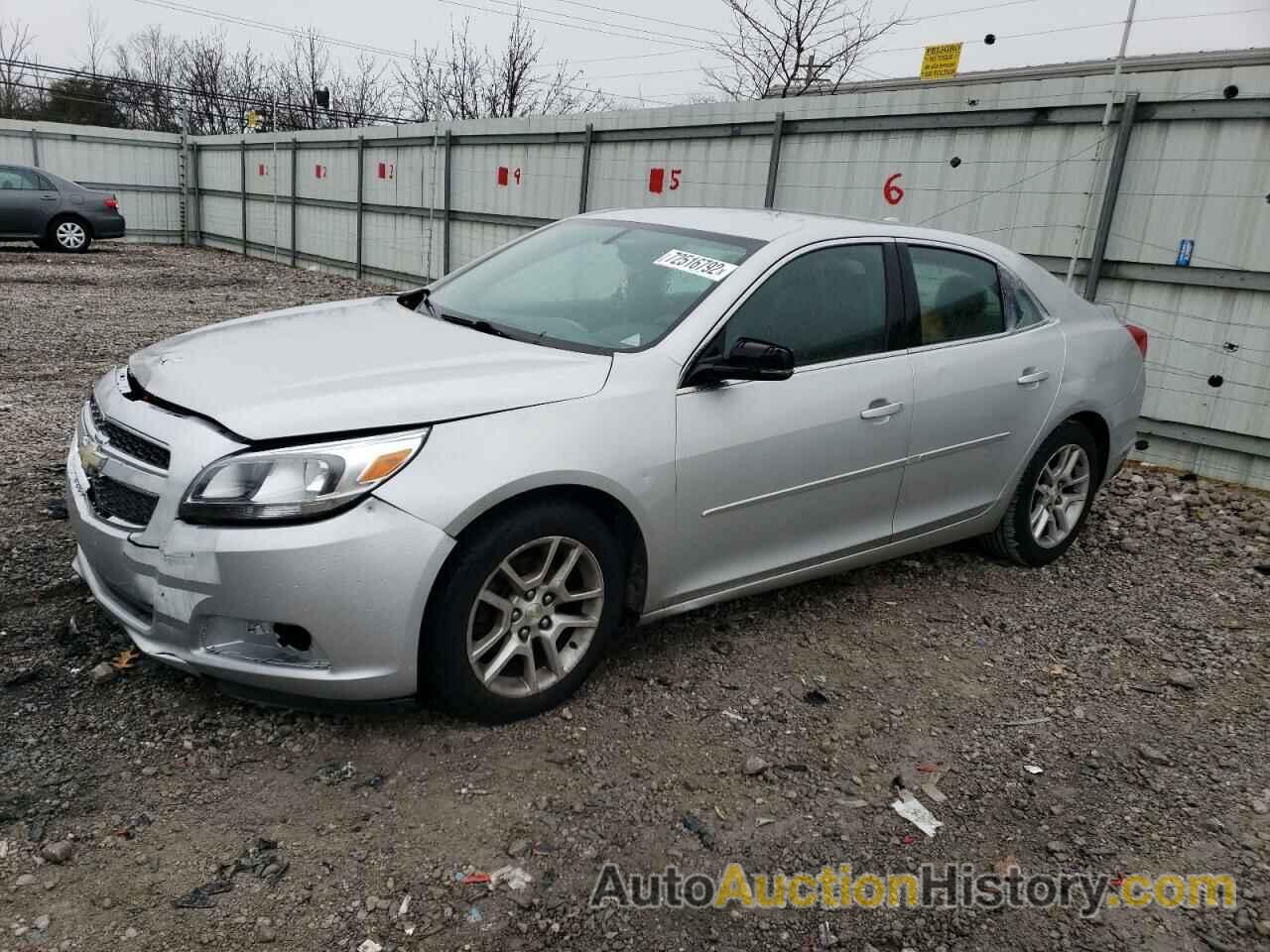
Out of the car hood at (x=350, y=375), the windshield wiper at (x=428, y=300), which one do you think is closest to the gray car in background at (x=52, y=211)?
the windshield wiper at (x=428, y=300)

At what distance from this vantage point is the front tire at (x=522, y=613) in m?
2.75

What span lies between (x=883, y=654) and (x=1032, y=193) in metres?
4.88

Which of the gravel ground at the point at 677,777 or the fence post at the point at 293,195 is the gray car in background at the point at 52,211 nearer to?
the fence post at the point at 293,195

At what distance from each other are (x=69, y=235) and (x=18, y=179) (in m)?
1.24

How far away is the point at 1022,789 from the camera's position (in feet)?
9.84

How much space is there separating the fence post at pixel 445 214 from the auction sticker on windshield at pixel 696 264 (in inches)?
431

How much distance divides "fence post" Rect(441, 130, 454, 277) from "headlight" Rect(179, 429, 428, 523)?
1189 cm

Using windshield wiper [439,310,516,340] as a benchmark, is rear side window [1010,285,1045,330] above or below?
above

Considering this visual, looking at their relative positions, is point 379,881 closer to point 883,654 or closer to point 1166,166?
point 883,654

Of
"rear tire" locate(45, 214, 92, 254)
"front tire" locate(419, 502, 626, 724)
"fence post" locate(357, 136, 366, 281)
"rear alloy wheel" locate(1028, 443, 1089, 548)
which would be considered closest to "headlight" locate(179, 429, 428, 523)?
"front tire" locate(419, 502, 626, 724)

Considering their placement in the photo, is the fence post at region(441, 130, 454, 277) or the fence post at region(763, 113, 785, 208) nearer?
the fence post at region(763, 113, 785, 208)

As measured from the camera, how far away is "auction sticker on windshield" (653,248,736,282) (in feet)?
11.4

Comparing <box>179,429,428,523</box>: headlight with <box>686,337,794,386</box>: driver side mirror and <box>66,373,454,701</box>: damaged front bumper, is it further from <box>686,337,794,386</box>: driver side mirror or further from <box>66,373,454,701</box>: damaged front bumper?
<box>686,337,794,386</box>: driver side mirror

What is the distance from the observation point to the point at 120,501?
9.27 ft
